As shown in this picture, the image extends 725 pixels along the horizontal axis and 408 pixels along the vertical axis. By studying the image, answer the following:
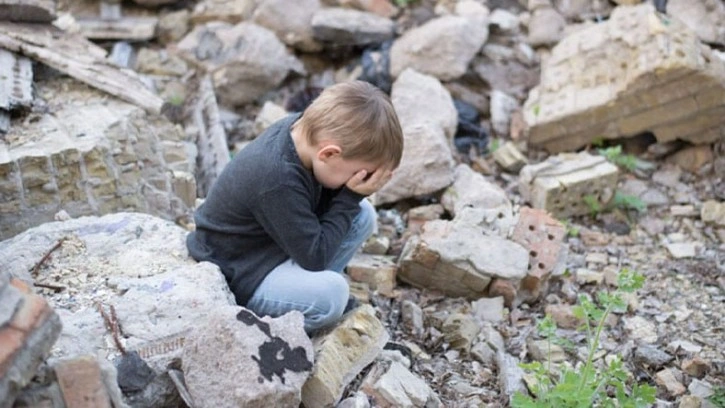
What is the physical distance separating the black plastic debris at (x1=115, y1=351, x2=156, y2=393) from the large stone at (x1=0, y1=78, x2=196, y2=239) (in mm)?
1363

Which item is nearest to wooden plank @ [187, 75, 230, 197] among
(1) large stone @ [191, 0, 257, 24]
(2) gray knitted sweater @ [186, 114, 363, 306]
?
(1) large stone @ [191, 0, 257, 24]

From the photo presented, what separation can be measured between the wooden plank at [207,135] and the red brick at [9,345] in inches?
91.7

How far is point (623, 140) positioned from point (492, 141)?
0.84 m

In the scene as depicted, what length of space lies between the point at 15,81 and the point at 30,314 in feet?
7.48

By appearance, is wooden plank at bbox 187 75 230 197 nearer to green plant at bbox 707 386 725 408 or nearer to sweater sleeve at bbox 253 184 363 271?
sweater sleeve at bbox 253 184 363 271

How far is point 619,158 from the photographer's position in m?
4.83

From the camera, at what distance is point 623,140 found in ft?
16.5

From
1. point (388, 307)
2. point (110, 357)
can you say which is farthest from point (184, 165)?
point (110, 357)

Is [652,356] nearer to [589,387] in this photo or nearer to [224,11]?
[589,387]

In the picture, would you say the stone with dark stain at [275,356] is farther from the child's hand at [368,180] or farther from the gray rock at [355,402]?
the child's hand at [368,180]

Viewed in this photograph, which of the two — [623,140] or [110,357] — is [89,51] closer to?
[110,357]

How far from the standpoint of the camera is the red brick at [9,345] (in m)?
1.88

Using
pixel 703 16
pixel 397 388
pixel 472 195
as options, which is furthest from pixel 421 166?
pixel 703 16

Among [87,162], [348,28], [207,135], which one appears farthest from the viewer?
[348,28]
